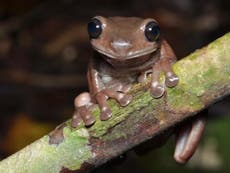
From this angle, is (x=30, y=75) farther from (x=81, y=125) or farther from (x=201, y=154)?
(x=81, y=125)

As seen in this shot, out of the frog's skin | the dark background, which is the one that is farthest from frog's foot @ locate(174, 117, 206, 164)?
the dark background

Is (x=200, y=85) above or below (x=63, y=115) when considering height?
above

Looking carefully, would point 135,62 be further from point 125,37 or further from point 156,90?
point 156,90

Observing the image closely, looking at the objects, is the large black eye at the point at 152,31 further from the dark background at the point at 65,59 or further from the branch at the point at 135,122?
the dark background at the point at 65,59

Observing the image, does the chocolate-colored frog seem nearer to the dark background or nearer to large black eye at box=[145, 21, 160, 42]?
large black eye at box=[145, 21, 160, 42]

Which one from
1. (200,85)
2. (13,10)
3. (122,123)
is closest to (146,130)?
(122,123)
